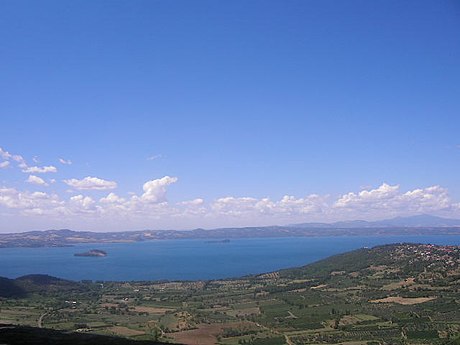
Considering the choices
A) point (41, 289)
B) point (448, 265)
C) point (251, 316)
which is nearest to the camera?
point (251, 316)

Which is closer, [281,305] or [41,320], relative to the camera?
[41,320]

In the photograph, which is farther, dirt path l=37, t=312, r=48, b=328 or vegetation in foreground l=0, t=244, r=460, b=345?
dirt path l=37, t=312, r=48, b=328

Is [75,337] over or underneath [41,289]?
over

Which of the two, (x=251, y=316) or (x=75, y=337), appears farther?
(x=251, y=316)

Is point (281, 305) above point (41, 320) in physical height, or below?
below

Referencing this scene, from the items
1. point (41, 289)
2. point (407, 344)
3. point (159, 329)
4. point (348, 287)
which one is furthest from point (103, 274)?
point (407, 344)

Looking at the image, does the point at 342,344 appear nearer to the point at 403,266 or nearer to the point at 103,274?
the point at 403,266

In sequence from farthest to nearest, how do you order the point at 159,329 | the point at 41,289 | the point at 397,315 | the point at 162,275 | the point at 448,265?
1. the point at 162,275
2. the point at 41,289
3. the point at 448,265
4. the point at 397,315
5. the point at 159,329

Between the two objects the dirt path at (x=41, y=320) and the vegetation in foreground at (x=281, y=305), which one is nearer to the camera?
the vegetation in foreground at (x=281, y=305)
